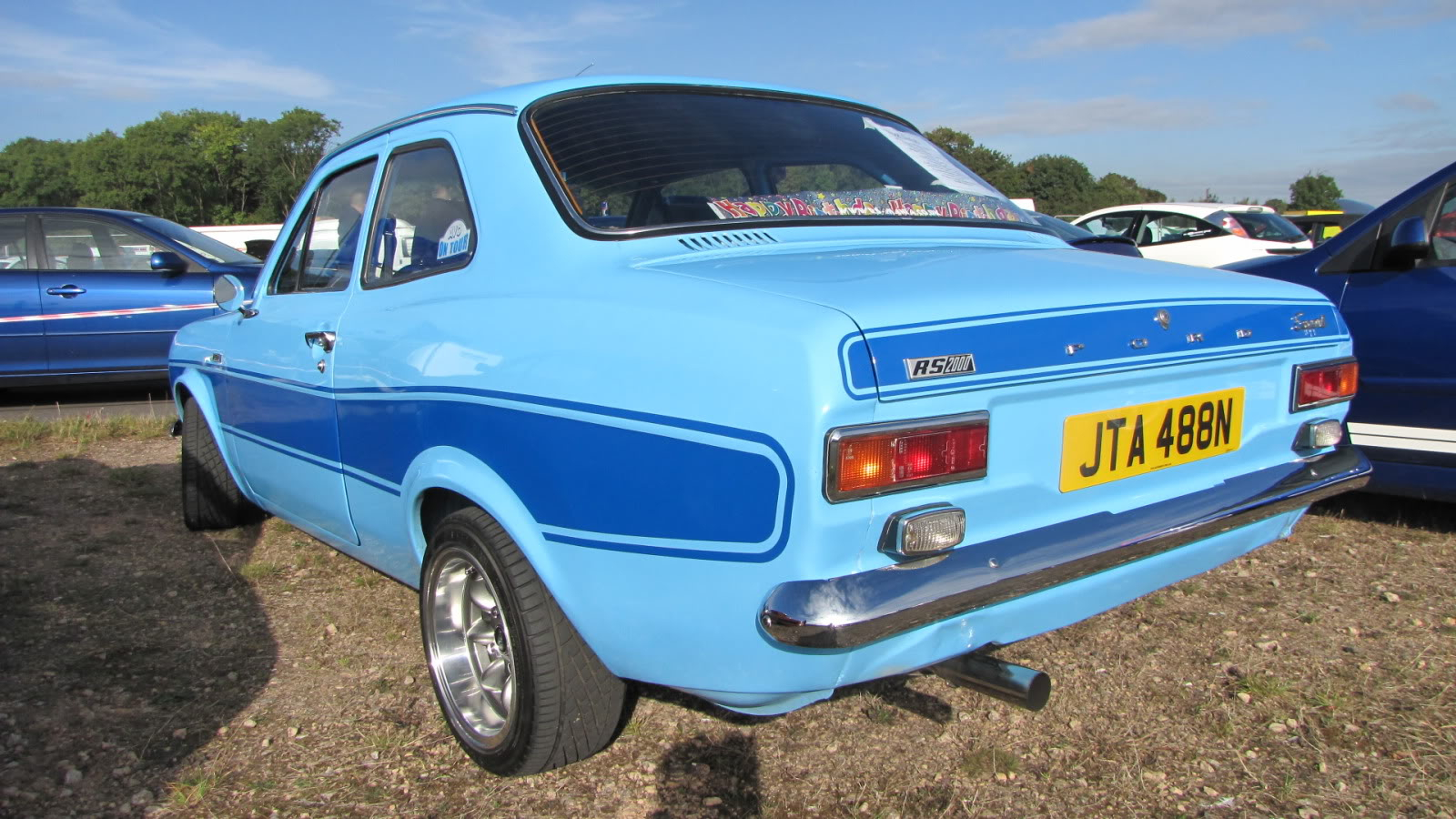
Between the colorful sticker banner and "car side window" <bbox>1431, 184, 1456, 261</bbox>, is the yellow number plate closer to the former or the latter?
the colorful sticker banner

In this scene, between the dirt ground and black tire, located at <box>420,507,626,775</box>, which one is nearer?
black tire, located at <box>420,507,626,775</box>

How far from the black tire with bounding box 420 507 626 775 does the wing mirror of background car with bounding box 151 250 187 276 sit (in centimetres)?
617

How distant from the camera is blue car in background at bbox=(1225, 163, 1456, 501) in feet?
12.3

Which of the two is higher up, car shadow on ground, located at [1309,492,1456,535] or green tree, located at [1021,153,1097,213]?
green tree, located at [1021,153,1097,213]

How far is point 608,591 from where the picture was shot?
1961mm

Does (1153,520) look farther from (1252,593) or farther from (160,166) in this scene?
(160,166)

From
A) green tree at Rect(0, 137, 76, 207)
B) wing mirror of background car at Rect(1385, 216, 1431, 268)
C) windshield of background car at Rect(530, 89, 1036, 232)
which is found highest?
green tree at Rect(0, 137, 76, 207)

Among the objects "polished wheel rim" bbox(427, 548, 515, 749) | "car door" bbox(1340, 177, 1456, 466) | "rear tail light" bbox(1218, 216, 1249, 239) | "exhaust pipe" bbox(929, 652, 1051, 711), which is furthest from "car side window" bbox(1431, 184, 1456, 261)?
"rear tail light" bbox(1218, 216, 1249, 239)

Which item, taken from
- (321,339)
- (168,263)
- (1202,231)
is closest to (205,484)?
(321,339)

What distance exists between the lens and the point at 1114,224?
11.8 metres

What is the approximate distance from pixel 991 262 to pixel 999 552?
2.36ft

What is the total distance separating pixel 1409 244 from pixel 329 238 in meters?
3.83

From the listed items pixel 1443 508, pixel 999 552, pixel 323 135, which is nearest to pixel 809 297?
pixel 999 552

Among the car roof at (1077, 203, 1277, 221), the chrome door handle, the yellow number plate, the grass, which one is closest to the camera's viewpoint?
the yellow number plate
